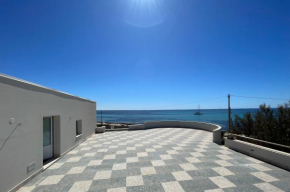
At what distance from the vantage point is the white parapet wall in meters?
5.35

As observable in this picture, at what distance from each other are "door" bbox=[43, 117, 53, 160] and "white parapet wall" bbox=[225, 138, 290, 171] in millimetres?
9418

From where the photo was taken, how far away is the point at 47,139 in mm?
6535

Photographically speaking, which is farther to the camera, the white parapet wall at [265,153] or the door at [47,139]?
the door at [47,139]

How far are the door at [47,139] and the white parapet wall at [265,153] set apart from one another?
9418 millimetres

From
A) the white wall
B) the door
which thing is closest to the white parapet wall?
the white wall

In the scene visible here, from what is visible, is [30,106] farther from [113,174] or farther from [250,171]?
[250,171]

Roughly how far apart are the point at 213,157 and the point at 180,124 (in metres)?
A: 11.3

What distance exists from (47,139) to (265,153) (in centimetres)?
955

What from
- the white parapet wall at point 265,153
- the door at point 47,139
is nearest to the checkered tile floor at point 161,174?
the white parapet wall at point 265,153

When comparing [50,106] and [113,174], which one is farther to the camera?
[50,106]

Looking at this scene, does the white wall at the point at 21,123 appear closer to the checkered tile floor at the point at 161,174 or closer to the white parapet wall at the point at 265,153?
the checkered tile floor at the point at 161,174

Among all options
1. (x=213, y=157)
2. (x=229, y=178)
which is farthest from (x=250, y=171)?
(x=213, y=157)

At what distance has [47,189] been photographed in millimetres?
4152

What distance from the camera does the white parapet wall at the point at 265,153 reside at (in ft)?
17.6
